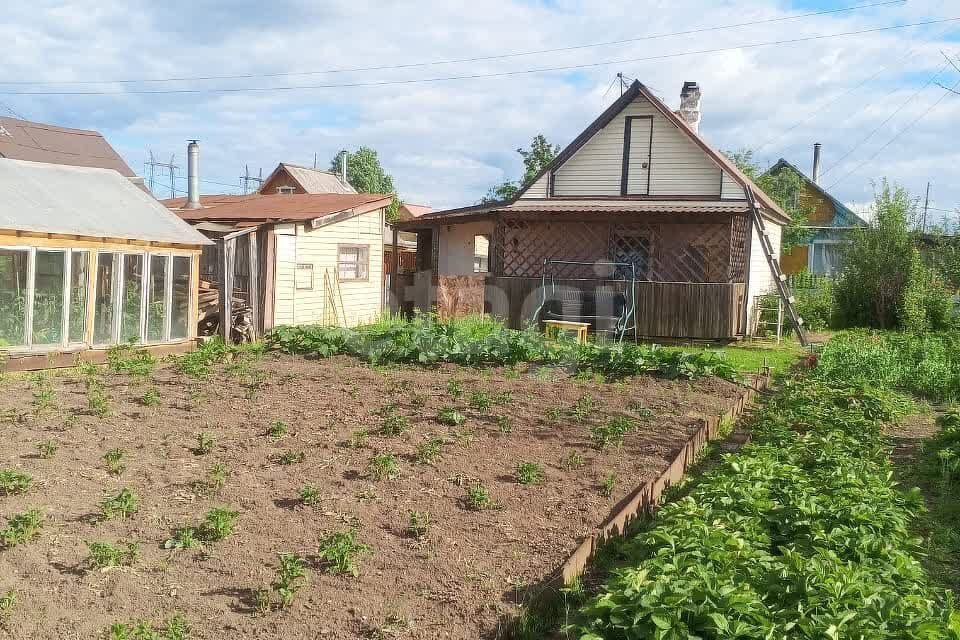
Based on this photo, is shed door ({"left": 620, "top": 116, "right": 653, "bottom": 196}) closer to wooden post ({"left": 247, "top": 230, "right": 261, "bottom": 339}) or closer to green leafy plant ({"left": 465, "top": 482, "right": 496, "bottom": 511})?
wooden post ({"left": 247, "top": 230, "right": 261, "bottom": 339})

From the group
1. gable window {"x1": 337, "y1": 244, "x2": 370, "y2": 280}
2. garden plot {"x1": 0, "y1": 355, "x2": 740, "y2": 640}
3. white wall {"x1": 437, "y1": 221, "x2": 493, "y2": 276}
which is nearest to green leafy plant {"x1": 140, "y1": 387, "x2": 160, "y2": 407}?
garden plot {"x1": 0, "y1": 355, "x2": 740, "y2": 640}

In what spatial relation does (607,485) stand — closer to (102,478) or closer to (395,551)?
(395,551)

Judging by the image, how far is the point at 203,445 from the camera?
646 centimetres

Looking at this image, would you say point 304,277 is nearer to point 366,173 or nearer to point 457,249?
point 457,249

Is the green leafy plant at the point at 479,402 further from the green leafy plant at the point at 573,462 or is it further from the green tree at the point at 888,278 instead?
the green tree at the point at 888,278

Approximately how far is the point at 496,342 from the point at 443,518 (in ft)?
21.0

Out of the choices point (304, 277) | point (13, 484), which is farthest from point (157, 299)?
point (13, 484)

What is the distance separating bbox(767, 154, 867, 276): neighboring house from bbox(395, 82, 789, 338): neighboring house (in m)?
13.3

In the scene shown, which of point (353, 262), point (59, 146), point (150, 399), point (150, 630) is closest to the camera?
point (150, 630)

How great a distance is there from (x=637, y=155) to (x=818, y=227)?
17.1m

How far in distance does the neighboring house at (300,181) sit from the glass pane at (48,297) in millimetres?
25988

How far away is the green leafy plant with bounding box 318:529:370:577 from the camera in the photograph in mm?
4320

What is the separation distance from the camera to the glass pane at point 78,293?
38.9ft

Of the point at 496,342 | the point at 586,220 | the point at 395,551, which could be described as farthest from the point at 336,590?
the point at 586,220
